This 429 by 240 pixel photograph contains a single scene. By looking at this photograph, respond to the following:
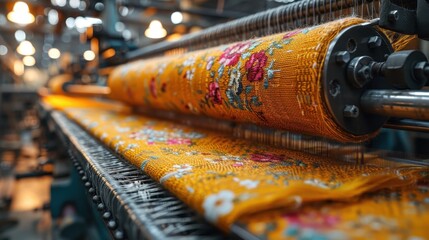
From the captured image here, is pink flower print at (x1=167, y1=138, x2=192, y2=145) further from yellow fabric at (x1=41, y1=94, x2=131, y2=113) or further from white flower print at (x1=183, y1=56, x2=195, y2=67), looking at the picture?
yellow fabric at (x1=41, y1=94, x2=131, y2=113)

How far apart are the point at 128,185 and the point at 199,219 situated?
210mm

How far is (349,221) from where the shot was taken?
1.28 ft

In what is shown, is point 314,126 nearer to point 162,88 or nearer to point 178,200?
point 178,200

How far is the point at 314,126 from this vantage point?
2.14 feet

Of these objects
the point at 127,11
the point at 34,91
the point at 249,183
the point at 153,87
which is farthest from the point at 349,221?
the point at 34,91

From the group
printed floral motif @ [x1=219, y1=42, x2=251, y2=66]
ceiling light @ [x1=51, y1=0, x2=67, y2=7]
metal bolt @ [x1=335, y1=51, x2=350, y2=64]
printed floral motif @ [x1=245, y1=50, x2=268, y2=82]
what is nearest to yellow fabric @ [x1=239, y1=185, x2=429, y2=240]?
metal bolt @ [x1=335, y1=51, x2=350, y2=64]

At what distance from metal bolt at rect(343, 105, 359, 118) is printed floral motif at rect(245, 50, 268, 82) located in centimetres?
19

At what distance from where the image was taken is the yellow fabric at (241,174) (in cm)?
42

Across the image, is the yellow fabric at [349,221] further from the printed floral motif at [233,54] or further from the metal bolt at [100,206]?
the printed floral motif at [233,54]

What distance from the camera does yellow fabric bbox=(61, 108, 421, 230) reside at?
417 mm

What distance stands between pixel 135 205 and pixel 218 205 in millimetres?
160

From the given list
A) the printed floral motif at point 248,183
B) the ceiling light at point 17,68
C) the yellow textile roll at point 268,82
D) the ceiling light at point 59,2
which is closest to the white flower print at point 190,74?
the yellow textile roll at point 268,82

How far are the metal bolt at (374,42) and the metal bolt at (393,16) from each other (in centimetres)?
4

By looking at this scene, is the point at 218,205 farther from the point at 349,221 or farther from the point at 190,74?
the point at 190,74
